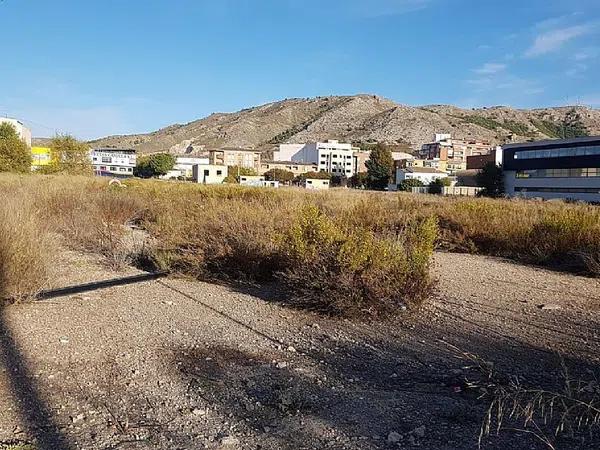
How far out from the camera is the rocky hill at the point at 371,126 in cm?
17075

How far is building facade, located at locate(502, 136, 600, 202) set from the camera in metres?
69.0

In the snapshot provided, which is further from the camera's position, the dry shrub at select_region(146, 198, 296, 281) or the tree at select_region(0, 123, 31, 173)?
the tree at select_region(0, 123, 31, 173)

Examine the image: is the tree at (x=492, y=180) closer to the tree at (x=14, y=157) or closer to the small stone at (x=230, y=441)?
the tree at (x=14, y=157)

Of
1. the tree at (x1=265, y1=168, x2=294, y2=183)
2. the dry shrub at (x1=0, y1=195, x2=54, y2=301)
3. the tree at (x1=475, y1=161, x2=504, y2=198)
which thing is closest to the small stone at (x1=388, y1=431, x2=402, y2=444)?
the dry shrub at (x1=0, y1=195, x2=54, y2=301)

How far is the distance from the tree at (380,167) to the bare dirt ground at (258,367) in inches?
3467

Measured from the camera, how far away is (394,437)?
351 centimetres

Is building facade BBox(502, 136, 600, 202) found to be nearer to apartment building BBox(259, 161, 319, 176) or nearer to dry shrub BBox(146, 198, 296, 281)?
apartment building BBox(259, 161, 319, 176)

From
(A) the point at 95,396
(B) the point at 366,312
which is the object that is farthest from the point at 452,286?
(A) the point at 95,396

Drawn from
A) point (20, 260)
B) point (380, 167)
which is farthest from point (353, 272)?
point (380, 167)

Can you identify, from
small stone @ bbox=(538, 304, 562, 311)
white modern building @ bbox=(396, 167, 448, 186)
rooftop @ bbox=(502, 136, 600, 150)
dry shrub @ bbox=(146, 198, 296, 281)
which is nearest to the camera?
small stone @ bbox=(538, 304, 562, 311)

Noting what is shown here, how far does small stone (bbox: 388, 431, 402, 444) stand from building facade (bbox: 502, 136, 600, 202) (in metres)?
65.5

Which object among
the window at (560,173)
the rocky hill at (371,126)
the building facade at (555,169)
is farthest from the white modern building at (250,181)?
the rocky hill at (371,126)

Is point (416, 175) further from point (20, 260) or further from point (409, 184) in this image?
point (20, 260)

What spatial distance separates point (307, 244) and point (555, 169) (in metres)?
75.7
